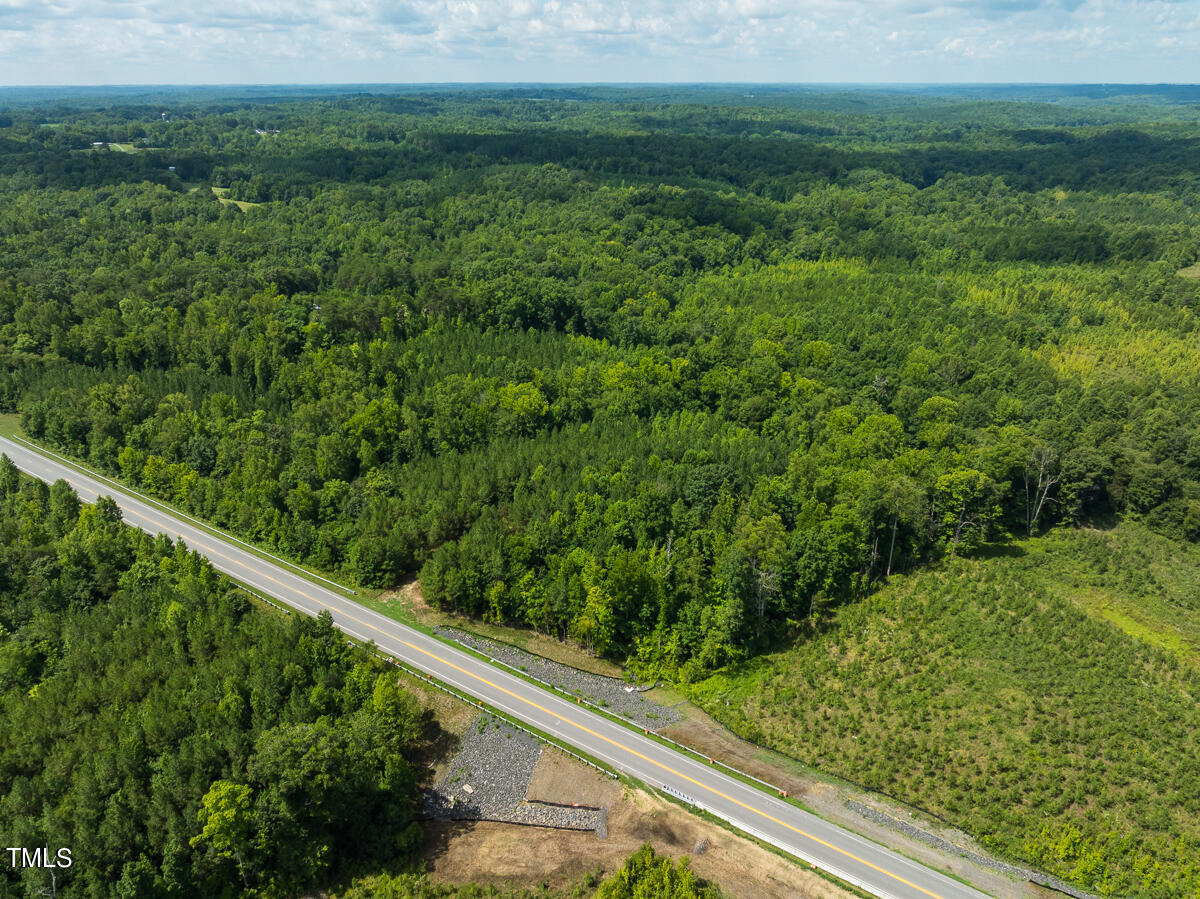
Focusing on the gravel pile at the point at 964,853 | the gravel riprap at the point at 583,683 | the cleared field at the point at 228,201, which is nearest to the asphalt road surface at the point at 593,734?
the gravel riprap at the point at 583,683

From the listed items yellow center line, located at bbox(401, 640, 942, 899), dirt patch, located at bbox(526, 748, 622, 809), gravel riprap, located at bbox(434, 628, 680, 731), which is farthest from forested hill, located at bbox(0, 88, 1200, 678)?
dirt patch, located at bbox(526, 748, 622, 809)

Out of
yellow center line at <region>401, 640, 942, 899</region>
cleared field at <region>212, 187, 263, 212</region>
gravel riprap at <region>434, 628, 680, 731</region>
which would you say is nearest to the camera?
yellow center line at <region>401, 640, 942, 899</region>

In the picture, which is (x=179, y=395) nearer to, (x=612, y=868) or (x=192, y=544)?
(x=192, y=544)

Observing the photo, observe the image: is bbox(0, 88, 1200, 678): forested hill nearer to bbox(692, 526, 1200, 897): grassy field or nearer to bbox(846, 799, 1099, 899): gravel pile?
bbox(692, 526, 1200, 897): grassy field

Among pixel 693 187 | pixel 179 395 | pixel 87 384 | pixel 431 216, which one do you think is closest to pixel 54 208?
pixel 431 216

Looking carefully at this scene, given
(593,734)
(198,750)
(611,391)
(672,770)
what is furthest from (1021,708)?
(611,391)

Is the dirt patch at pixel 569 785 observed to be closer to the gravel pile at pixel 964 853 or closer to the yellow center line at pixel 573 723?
the yellow center line at pixel 573 723
